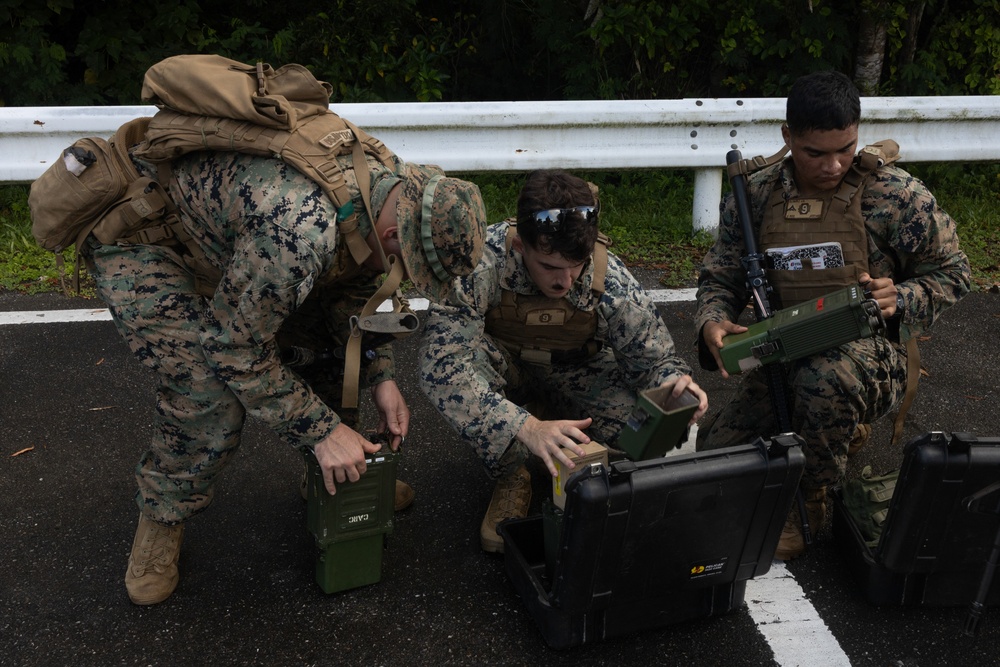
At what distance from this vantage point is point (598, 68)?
6.97 m

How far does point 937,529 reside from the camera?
8.19 ft

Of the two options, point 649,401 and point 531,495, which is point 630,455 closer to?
point 649,401

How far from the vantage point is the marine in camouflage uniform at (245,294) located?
2299mm

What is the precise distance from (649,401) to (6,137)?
3873mm

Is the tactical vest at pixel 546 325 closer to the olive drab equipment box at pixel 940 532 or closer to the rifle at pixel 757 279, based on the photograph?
the rifle at pixel 757 279

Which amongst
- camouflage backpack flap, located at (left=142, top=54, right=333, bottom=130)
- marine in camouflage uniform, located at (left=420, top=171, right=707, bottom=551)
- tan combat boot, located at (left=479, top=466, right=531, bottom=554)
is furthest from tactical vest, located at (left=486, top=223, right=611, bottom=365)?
camouflage backpack flap, located at (left=142, top=54, right=333, bottom=130)

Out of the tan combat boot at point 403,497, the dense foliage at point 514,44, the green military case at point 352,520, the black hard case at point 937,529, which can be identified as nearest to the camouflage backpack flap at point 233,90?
the green military case at point 352,520

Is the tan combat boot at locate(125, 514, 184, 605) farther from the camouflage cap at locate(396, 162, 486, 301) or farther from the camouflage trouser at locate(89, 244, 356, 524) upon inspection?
the camouflage cap at locate(396, 162, 486, 301)

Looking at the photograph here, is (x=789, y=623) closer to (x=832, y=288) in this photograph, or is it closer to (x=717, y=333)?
(x=717, y=333)

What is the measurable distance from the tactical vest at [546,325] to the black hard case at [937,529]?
0.98m

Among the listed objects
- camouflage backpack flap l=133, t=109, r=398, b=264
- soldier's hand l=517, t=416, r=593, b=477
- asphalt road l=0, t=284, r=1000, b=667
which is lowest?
asphalt road l=0, t=284, r=1000, b=667

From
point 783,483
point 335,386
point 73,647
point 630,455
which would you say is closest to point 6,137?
point 335,386

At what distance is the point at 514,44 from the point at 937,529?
5863 millimetres

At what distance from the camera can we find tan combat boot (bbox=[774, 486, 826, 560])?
2.92 m
